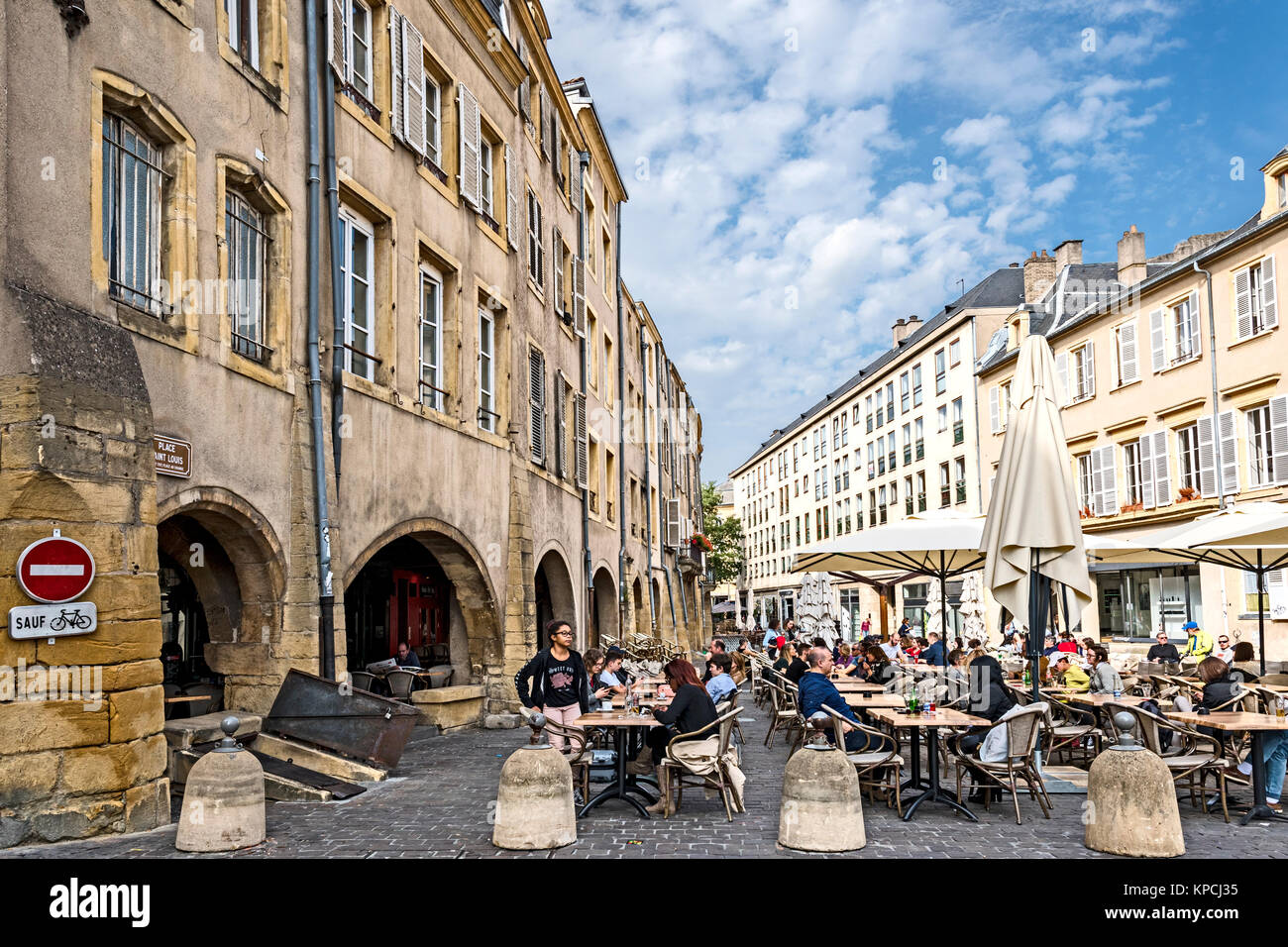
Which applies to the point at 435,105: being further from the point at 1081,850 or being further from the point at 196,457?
the point at 1081,850

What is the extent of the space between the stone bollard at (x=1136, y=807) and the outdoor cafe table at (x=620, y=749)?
3.44m

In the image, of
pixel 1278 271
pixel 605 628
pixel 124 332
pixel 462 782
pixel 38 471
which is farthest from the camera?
pixel 605 628

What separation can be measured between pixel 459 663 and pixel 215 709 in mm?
5048

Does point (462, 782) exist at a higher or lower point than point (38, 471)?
lower

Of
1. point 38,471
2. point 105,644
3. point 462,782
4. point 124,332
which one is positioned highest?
point 124,332

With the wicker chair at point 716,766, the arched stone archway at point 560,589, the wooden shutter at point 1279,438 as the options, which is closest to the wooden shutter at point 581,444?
the arched stone archway at point 560,589

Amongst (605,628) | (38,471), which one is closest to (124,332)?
(38,471)

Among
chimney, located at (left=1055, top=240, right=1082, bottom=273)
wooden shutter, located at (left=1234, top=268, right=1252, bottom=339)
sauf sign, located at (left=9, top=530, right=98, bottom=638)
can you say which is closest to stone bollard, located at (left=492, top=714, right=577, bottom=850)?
sauf sign, located at (left=9, top=530, right=98, bottom=638)

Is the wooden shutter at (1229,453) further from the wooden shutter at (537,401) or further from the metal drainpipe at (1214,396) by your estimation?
the wooden shutter at (537,401)

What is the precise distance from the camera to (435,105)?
626 inches

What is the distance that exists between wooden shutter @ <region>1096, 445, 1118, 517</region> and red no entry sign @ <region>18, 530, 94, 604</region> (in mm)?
28382

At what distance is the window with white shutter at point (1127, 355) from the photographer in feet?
96.8

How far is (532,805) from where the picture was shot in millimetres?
7391

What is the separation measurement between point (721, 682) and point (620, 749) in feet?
12.6
